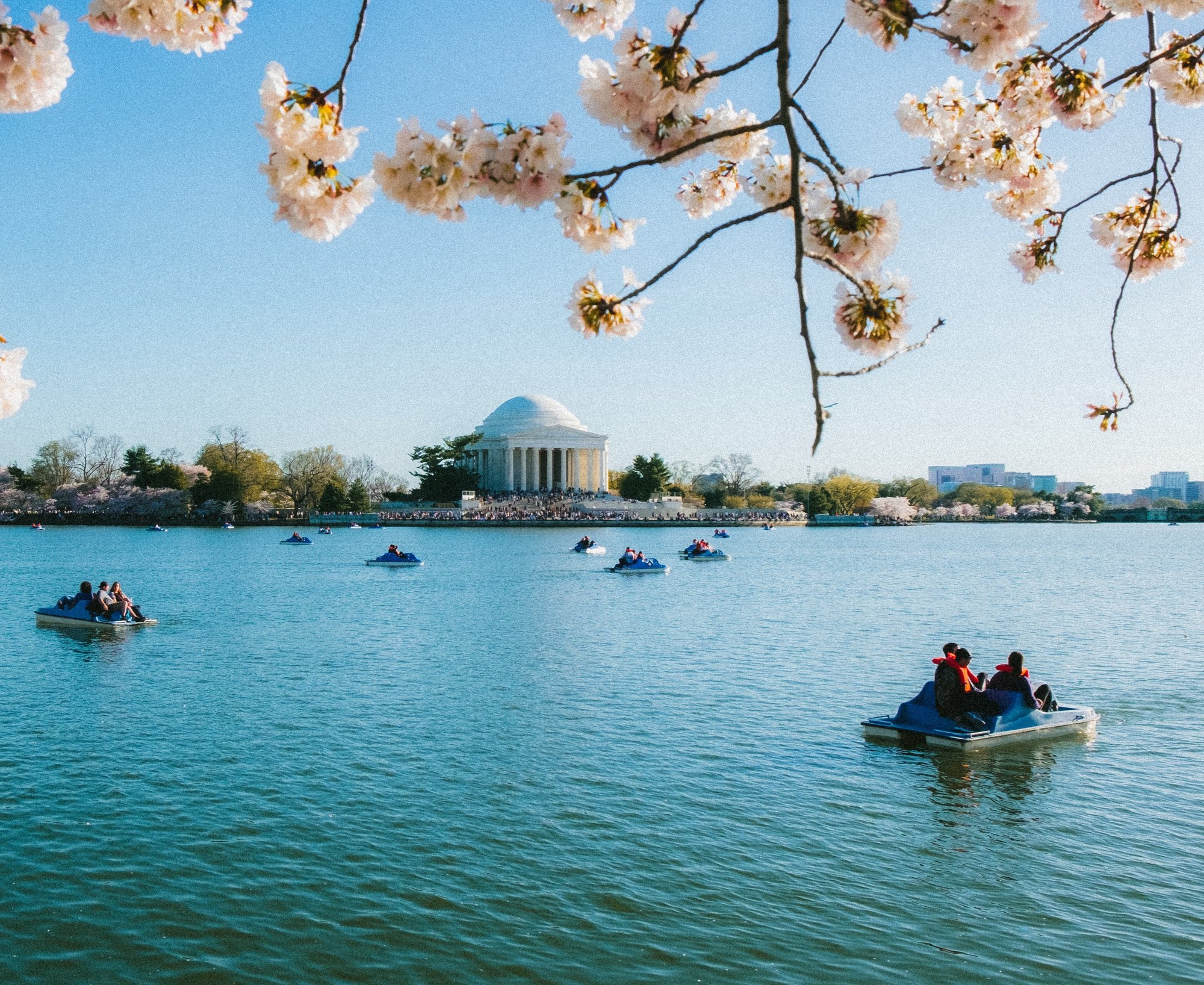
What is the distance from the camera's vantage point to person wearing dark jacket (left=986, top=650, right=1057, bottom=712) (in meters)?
17.8

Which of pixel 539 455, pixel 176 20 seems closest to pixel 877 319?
pixel 176 20

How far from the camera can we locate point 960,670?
17.1m

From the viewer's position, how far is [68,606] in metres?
32.8

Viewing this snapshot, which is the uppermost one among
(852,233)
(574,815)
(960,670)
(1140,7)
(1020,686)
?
(1140,7)

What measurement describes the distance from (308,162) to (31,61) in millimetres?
1158

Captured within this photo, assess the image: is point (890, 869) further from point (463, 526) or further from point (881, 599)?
point (463, 526)

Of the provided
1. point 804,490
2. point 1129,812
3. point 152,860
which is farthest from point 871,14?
point 804,490

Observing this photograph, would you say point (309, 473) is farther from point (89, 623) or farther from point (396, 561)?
point (89, 623)

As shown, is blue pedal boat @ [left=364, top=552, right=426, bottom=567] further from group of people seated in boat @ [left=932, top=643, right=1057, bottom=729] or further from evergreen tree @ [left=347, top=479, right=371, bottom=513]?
evergreen tree @ [left=347, top=479, right=371, bottom=513]

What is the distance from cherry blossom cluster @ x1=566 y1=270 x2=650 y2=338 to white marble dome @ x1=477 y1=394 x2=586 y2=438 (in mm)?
140339

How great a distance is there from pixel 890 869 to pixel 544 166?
10295 millimetres

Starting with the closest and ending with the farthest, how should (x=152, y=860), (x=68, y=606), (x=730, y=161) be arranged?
1. (x=730, y=161)
2. (x=152, y=860)
3. (x=68, y=606)

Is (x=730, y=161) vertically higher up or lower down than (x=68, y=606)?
higher up

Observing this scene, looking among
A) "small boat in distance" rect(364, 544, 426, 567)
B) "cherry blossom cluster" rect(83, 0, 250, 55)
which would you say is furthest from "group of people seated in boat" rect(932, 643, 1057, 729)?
"small boat in distance" rect(364, 544, 426, 567)
